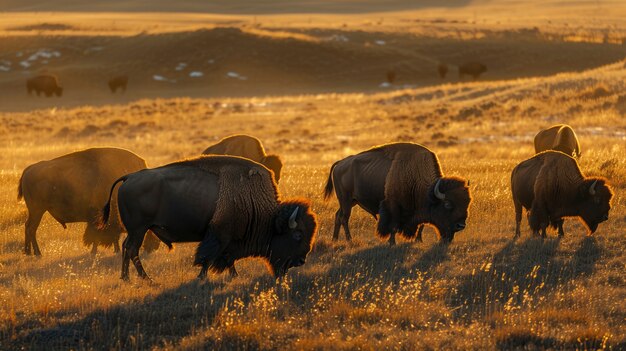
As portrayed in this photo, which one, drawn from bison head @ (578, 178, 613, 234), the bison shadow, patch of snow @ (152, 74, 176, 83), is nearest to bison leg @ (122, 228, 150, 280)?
the bison shadow

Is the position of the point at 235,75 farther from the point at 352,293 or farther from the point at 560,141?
the point at 352,293

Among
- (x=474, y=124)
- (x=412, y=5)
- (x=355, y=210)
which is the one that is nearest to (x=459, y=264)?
(x=355, y=210)

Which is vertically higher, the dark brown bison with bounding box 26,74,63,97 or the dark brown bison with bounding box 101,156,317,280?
the dark brown bison with bounding box 101,156,317,280

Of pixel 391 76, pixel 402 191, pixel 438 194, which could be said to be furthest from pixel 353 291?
pixel 391 76

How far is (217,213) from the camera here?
936cm

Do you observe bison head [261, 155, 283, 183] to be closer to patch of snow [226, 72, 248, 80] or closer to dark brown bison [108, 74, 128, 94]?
dark brown bison [108, 74, 128, 94]

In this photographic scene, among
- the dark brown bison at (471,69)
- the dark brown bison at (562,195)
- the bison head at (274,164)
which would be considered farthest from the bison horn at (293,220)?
the dark brown bison at (471,69)

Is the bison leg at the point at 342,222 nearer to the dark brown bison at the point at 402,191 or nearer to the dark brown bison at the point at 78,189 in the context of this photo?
the dark brown bison at the point at 402,191

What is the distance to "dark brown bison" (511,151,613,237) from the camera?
1204 cm

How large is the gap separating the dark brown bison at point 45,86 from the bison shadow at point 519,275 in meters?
62.1

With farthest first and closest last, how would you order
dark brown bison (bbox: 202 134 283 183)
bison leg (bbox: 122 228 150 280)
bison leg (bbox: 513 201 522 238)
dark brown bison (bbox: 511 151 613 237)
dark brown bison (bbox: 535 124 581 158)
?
dark brown bison (bbox: 535 124 581 158)
dark brown bison (bbox: 202 134 283 183)
bison leg (bbox: 513 201 522 238)
dark brown bison (bbox: 511 151 613 237)
bison leg (bbox: 122 228 150 280)

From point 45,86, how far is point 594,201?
208ft

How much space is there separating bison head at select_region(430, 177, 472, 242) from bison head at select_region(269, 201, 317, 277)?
231 cm

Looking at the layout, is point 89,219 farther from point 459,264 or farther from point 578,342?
point 578,342
